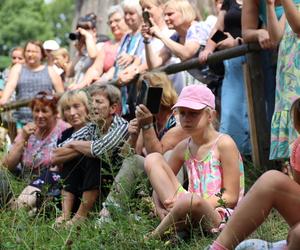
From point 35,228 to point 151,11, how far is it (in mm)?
3623

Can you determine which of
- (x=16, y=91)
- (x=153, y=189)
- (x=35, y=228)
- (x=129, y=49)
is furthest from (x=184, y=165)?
(x=16, y=91)

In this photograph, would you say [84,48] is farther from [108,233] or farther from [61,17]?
[61,17]

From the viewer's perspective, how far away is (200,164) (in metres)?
6.75

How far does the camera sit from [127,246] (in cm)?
594

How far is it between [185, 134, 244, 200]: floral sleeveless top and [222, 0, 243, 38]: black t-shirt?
203 centimetres

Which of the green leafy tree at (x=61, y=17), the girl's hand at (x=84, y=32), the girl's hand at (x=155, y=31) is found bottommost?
the green leafy tree at (x=61, y=17)

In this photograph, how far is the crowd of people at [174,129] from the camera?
618cm

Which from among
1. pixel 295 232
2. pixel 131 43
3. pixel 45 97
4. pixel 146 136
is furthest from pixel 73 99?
pixel 295 232

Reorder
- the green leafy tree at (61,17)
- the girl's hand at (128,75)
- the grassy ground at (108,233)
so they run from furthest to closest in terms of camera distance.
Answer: the green leafy tree at (61,17)
the girl's hand at (128,75)
the grassy ground at (108,233)

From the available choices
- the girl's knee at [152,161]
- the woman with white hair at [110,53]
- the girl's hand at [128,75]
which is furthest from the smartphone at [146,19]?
the girl's knee at [152,161]

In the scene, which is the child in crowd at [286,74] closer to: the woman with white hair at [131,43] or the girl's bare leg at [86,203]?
the girl's bare leg at [86,203]

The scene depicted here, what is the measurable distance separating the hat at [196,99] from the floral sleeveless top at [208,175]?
230 millimetres

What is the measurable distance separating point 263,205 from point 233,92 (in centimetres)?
306

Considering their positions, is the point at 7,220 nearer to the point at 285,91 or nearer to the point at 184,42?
the point at 285,91
